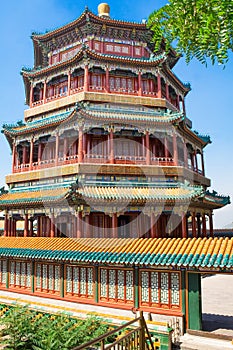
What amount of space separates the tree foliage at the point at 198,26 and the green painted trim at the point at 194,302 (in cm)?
819

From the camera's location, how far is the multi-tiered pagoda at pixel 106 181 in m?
Result: 12.3

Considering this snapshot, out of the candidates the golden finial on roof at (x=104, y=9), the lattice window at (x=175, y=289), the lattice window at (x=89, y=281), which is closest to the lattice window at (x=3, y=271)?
the lattice window at (x=89, y=281)

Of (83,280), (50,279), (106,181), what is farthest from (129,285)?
(106,181)

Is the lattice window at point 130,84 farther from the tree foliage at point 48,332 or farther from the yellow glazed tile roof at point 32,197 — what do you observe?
the tree foliage at point 48,332

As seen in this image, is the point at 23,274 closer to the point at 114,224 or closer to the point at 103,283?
the point at 103,283

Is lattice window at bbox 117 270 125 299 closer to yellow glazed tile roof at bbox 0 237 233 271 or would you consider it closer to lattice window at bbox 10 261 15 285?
yellow glazed tile roof at bbox 0 237 233 271

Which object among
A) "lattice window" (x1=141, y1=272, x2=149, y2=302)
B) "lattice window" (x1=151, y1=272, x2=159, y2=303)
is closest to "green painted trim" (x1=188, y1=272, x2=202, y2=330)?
"lattice window" (x1=151, y1=272, x2=159, y2=303)

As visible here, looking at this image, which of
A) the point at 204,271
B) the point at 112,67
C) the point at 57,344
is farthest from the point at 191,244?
the point at 112,67

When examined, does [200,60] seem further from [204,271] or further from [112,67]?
[112,67]

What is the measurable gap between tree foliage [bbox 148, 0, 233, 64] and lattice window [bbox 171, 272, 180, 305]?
27.4 ft

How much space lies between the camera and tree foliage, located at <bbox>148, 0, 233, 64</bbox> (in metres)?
4.77

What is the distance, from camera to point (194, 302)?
11164 mm

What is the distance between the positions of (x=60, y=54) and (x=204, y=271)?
19.7 m

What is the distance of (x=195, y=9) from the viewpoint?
5133mm
